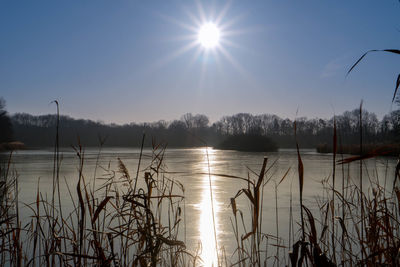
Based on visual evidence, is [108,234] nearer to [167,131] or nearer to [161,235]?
[161,235]

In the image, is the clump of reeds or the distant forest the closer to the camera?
the clump of reeds

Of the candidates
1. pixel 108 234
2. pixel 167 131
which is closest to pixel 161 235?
pixel 108 234

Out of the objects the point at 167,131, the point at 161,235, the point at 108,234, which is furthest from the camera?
the point at 167,131

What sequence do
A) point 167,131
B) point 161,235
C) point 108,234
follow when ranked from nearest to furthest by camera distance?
A: point 161,235 → point 108,234 → point 167,131

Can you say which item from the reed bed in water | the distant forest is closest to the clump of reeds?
the reed bed in water

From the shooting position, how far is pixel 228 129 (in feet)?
196

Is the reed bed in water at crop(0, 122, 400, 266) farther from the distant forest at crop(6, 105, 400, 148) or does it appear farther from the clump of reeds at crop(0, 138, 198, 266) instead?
the distant forest at crop(6, 105, 400, 148)

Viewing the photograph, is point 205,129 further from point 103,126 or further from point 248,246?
point 248,246

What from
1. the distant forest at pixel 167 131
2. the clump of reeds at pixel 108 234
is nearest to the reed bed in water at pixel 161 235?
the clump of reeds at pixel 108 234

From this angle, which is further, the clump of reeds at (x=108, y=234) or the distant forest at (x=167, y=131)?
the distant forest at (x=167, y=131)

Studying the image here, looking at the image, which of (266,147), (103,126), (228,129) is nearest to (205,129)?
(228,129)

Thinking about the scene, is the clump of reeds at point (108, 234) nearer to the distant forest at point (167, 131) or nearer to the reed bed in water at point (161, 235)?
the reed bed in water at point (161, 235)

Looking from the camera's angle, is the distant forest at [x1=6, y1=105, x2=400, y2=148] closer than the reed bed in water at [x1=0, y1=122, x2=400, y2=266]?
No

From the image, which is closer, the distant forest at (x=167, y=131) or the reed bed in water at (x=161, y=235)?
the reed bed in water at (x=161, y=235)
